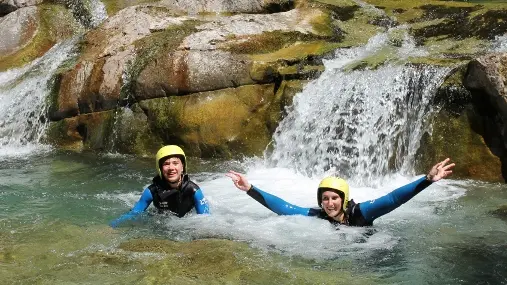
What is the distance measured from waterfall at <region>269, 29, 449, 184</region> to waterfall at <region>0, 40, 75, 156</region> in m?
5.62

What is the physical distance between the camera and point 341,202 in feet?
20.5

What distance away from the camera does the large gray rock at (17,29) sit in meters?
16.8

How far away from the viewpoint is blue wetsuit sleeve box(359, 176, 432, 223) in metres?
5.91

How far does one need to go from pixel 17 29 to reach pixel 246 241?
13354 mm

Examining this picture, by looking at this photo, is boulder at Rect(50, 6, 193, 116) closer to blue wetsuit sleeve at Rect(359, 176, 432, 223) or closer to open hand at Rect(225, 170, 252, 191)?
open hand at Rect(225, 170, 252, 191)

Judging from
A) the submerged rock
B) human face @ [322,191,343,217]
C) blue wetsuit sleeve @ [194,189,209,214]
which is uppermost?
human face @ [322,191,343,217]

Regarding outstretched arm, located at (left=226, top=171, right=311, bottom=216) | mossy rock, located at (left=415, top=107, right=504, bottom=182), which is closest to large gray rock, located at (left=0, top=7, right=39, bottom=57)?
mossy rock, located at (left=415, top=107, right=504, bottom=182)

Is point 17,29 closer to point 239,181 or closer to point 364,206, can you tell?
point 239,181

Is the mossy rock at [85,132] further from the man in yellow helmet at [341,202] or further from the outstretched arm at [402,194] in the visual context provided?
the outstretched arm at [402,194]

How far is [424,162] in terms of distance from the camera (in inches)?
381

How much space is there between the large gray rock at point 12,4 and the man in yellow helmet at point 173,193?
1329 cm

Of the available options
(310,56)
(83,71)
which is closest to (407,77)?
(310,56)

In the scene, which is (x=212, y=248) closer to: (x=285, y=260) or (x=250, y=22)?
(x=285, y=260)

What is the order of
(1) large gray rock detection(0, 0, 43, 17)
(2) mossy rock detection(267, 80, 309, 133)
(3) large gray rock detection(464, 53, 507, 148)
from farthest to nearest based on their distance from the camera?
(1) large gray rock detection(0, 0, 43, 17) < (2) mossy rock detection(267, 80, 309, 133) < (3) large gray rock detection(464, 53, 507, 148)
